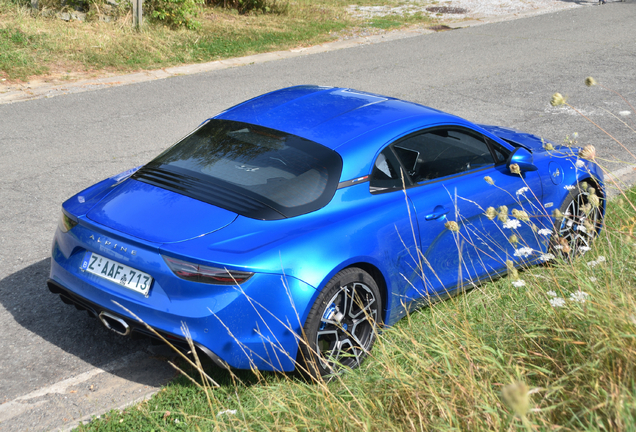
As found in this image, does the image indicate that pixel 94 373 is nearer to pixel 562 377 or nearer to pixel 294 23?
pixel 562 377

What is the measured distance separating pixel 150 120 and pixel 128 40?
4250 mm

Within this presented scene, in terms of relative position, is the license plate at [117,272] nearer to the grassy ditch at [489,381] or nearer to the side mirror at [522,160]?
the grassy ditch at [489,381]

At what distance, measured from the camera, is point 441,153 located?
4504 mm

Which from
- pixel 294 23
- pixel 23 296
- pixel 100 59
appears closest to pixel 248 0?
pixel 294 23

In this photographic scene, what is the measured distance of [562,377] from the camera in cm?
254

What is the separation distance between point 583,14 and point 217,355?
61.6 ft

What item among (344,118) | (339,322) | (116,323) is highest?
(344,118)

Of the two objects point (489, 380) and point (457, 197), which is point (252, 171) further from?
point (489, 380)

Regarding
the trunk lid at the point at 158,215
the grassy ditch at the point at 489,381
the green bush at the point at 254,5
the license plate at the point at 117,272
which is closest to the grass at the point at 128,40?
the green bush at the point at 254,5

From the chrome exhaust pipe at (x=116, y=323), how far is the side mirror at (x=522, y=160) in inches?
116

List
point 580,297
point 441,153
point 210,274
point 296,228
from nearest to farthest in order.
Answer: point 580,297 < point 210,274 < point 296,228 < point 441,153

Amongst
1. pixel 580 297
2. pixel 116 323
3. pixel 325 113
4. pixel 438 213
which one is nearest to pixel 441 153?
pixel 438 213

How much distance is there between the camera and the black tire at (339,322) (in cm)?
335

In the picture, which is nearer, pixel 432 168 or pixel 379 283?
pixel 379 283
